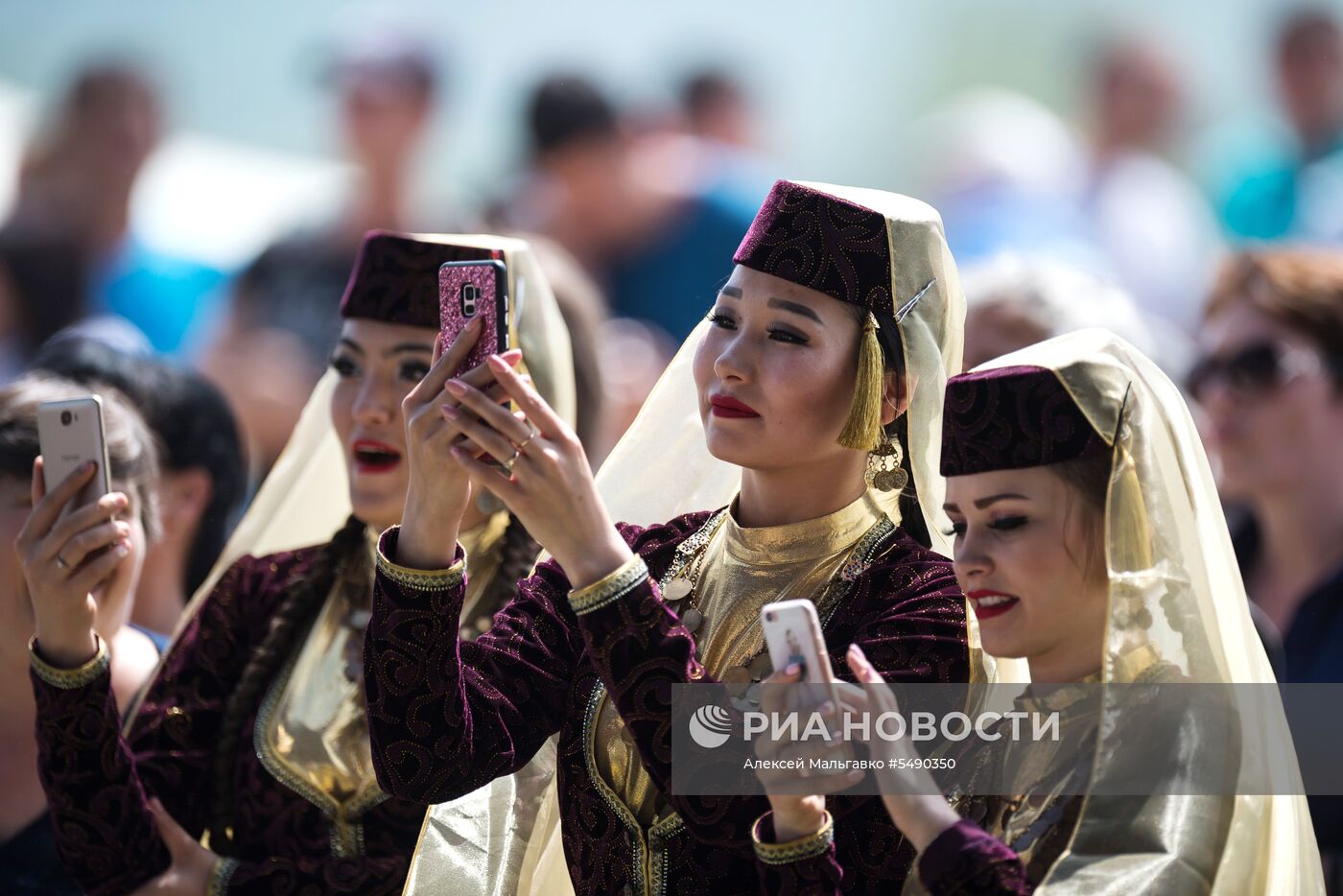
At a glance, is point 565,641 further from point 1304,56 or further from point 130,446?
point 1304,56

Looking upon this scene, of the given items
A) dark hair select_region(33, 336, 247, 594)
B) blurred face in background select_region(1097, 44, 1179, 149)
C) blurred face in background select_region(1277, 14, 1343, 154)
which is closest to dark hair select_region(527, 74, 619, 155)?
blurred face in background select_region(1097, 44, 1179, 149)

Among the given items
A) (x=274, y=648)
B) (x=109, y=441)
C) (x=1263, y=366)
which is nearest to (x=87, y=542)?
(x=274, y=648)

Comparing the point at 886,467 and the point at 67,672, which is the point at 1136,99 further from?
the point at 67,672

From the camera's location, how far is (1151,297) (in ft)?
24.3

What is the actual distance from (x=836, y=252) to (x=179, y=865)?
1.62 m

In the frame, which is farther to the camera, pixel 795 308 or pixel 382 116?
pixel 382 116

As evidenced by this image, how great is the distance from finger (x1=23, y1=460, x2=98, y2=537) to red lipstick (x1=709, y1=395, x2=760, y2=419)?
1129 mm

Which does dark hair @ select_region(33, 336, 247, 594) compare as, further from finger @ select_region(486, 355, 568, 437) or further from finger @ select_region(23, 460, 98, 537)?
finger @ select_region(486, 355, 568, 437)

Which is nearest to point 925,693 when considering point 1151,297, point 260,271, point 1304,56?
point 260,271

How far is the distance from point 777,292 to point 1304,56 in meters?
5.33

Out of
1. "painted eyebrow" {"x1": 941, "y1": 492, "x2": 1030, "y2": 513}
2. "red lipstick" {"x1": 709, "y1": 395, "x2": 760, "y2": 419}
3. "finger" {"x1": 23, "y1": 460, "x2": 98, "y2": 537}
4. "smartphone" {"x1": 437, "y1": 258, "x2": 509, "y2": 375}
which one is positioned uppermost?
"smartphone" {"x1": 437, "y1": 258, "x2": 509, "y2": 375}

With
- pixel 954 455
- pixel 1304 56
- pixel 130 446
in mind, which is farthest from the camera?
pixel 1304 56

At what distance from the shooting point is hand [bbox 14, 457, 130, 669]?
10.6ft

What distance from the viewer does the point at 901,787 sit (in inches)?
99.6
